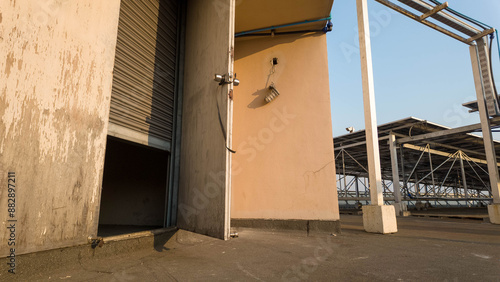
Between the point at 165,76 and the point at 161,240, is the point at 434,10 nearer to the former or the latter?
the point at 165,76

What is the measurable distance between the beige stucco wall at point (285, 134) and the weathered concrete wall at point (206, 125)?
4.80 feet

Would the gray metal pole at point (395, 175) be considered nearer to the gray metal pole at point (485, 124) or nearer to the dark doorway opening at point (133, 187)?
the gray metal pole at point (485, 124)

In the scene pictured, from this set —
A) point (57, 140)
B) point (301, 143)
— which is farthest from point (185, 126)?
point (301, 143)

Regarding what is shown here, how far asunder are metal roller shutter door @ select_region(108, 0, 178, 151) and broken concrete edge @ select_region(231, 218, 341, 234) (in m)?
2.01

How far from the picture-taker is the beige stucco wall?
4.64 m

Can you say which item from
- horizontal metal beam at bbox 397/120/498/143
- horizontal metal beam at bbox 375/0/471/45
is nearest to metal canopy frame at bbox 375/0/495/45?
horizontal metal beam at bbox 375/0/471/45

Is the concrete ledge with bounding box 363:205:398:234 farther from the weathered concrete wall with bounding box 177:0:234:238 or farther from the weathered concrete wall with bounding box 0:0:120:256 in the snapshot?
the weathered concrete wall with bounding box 0:0:120:256

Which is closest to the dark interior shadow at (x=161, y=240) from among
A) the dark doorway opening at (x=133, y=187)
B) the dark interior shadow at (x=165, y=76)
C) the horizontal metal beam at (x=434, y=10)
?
the dark interior shadow at (x=165, y=76)

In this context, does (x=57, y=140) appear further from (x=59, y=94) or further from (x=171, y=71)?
(x=171, y=71)

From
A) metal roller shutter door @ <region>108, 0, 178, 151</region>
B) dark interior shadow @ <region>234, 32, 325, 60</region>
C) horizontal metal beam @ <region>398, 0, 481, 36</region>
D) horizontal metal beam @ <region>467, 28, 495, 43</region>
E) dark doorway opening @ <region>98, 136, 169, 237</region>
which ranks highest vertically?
horizontal metal beam @ <region>398, 0, 481, 36</region>

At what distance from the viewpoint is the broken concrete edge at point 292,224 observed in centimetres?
437

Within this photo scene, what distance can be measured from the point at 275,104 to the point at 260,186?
5.45 feet

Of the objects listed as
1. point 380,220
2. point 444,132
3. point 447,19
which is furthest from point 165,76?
point 444,132

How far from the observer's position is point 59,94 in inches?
91.7
